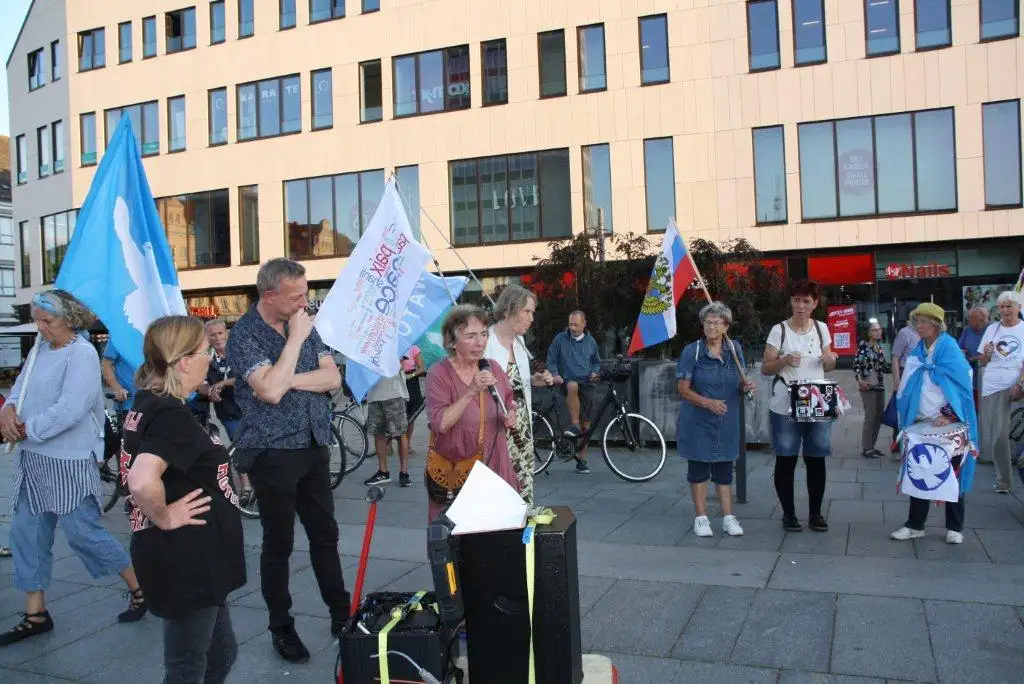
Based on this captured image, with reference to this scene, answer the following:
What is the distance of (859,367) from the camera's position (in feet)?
32.6

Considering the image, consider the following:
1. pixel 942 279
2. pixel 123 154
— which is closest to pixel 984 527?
pixel 123 154

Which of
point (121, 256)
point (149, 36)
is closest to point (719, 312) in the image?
point (121, 256)

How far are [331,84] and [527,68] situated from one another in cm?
699

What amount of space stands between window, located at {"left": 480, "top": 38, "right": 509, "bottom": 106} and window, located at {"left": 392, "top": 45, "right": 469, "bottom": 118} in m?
0.62

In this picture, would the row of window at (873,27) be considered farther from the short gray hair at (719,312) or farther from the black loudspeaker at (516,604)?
the black loudspeaker at (516,604)

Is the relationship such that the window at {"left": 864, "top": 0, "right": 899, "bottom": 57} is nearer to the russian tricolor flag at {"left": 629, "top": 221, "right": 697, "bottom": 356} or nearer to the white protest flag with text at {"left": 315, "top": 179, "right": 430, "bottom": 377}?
the russian tricolor flag at {"left": 629, "top": 221, "right": 697, "bottom": 356}

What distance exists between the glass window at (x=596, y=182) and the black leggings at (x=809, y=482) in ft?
64.0

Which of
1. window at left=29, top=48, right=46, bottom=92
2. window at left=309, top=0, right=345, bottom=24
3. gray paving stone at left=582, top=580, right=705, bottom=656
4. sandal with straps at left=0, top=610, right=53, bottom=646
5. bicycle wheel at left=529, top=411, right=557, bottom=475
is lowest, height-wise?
gray paving stone at left=582, top=580, right=705, bottom=656

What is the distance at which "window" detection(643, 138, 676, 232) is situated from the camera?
2494cm

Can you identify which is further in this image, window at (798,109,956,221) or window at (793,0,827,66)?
window at (793,0,827,66)

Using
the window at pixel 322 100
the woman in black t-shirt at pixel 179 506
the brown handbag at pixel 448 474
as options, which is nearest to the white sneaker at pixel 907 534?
the brown handbag at pixel 448 474

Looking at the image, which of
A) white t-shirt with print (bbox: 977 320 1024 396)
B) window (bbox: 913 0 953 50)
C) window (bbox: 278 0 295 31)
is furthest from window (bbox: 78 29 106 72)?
white t-shirt with print (bbox: 977 320 1024 396)

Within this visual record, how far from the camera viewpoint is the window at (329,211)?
2861cm

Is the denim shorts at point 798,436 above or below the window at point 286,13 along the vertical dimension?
below
